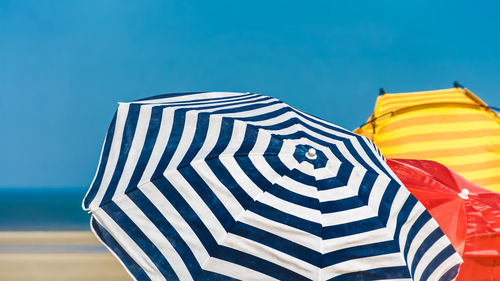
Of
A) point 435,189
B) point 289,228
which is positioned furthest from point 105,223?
point 435,189

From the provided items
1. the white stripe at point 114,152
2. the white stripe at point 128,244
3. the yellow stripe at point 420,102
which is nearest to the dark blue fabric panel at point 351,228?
the white stripe at point 128,244

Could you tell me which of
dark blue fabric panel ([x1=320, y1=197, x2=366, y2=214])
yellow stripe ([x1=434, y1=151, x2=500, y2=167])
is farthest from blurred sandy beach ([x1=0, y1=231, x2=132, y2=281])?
dark blue fabric panel ([x1=320, y1=197, x2=366, y2=214])

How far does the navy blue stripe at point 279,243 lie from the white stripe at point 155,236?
210 mm

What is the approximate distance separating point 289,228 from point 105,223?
633mm

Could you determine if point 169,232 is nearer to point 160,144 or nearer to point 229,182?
point 229,182

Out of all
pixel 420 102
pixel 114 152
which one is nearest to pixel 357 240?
pixel 114 152

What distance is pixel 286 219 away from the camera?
170 centimetres

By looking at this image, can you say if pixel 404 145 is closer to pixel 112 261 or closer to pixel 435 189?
pixel 435 189

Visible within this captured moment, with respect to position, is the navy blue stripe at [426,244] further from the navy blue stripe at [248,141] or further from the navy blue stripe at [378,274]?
the navy blue stripe at [248,141]

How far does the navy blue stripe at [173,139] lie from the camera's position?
1869 mm

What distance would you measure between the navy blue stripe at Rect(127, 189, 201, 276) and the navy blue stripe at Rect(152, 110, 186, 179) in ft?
0.40

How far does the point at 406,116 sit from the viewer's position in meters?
3.56

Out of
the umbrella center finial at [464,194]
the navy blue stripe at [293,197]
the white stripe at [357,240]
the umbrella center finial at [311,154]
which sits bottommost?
the white stripe at [357,240]

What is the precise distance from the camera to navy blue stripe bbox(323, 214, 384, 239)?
1703 millimetres
